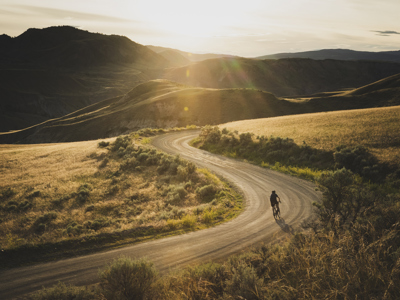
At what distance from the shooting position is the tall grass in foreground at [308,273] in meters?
5.62

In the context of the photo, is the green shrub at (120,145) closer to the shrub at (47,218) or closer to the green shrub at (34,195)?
the green shrub at (34,195)

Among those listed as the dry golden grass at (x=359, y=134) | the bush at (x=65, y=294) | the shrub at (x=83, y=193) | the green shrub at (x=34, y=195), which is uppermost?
the dry golden grass at (x=359, y=134)

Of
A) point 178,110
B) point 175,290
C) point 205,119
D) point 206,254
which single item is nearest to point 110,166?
point 206,254

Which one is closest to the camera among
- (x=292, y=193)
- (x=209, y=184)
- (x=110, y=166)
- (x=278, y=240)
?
(x=278, y=240)

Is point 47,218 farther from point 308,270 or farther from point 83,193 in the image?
point 308,270

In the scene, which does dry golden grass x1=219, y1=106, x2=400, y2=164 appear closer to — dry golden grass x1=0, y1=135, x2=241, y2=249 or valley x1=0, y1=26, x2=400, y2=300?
valley x1=0, y1=26, x2=400, y2=300

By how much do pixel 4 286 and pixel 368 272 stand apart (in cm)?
1201

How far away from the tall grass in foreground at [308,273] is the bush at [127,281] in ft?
0.09

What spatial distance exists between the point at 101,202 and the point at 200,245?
39.0 ft

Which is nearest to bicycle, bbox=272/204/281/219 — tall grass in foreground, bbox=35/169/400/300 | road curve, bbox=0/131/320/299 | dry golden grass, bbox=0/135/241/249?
road curve, bbox=0/131/320/299

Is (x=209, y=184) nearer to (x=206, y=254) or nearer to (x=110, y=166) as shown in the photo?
(x=206, y=254)

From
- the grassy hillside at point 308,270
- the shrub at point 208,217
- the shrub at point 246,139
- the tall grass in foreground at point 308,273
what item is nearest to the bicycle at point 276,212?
the grassy hillside at point 308,270

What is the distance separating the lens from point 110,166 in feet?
102

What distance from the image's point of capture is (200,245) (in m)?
12.0
